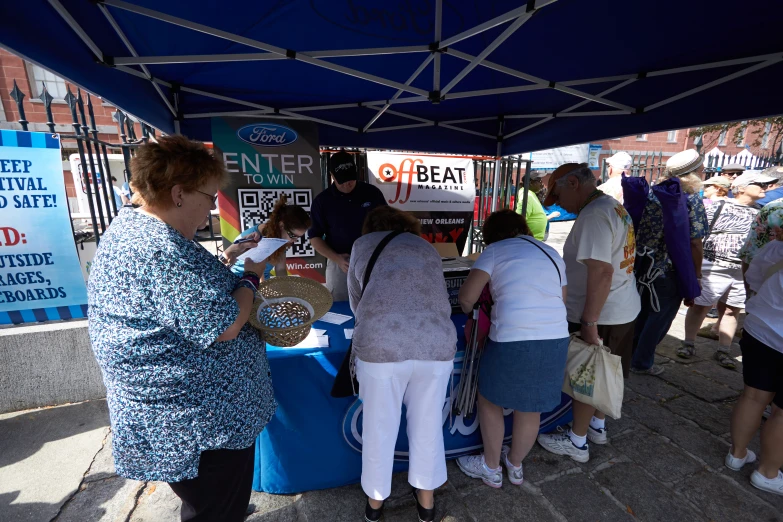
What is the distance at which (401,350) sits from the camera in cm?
155

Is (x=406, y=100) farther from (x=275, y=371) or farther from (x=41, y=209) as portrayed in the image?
(x=41, y=209)

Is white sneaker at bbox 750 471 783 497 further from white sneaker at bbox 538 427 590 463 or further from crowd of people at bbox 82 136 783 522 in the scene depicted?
white sneaker at bbox 538 427 590 463

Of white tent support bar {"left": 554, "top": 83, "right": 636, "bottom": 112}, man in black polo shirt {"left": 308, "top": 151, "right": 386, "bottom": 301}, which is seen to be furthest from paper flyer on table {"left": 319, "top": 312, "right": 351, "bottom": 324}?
white tent support bar {"left": 554, "top": 83, "right": 636, "bottom": 112}

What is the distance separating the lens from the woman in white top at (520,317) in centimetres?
177

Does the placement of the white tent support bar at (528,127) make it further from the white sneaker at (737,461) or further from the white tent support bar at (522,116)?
the white sneaker at (737,461)

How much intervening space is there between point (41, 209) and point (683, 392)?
5.09m

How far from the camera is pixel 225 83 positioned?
293 centimetres

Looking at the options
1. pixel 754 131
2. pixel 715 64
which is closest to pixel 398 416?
pixel 715 64

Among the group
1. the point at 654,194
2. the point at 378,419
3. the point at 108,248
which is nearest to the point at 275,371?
the point at 378,419

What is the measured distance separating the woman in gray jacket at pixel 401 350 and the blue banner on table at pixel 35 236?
91.3 inches

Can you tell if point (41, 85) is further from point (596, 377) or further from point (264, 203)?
point (596, 377)

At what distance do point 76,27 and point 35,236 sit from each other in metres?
1.62

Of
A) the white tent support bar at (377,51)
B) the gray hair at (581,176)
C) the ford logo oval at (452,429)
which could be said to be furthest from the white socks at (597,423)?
the white tent support bar at (377,51)

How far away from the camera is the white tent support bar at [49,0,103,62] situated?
4.90 ft
